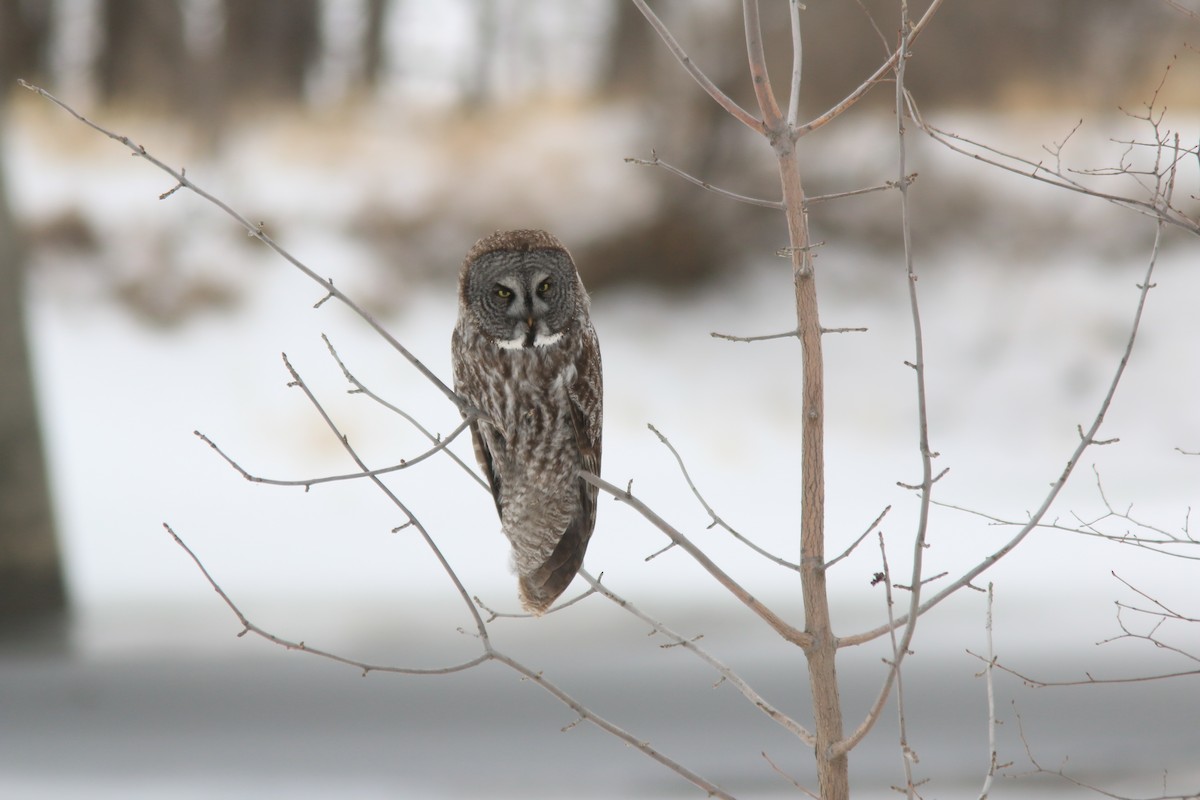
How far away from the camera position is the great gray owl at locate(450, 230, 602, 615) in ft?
5.66

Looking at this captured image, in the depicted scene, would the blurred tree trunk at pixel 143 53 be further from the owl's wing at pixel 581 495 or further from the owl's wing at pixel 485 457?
the owl's wing at pixel 581 495

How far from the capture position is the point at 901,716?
1.38m

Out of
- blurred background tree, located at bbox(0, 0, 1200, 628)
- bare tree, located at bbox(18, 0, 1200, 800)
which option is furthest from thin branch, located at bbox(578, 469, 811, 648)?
blurred background tree, located at bbox(0, 0, 1200, 628)

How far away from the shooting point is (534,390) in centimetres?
184

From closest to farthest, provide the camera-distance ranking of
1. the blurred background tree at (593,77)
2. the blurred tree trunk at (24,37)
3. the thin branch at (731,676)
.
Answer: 1. the thin branch at (731,676)
2. the blurred background tree at (593,77)
3. the blurred tree trunk at (24,37)

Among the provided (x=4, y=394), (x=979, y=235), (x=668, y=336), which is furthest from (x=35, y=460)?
(x=979, y=235)

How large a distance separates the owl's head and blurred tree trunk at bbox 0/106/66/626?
10.8 feet

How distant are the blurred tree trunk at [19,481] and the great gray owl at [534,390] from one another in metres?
3.09

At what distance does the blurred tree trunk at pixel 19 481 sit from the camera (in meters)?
4.45

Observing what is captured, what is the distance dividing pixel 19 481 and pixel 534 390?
3.32 metres

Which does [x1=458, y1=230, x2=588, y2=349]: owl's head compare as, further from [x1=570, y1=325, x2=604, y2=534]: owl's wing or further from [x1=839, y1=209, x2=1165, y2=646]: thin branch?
[x1=839, y1=209, x2=1165, y2=646]: thin branch

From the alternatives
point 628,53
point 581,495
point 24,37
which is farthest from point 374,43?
point 581,495

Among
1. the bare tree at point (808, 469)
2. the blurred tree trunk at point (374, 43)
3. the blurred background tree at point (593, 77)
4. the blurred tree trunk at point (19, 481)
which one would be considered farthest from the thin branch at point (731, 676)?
the blurred tree trunk at point (374, 43)

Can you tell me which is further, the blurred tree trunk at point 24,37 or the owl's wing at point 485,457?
the blurred tree trunk at point 24,37
